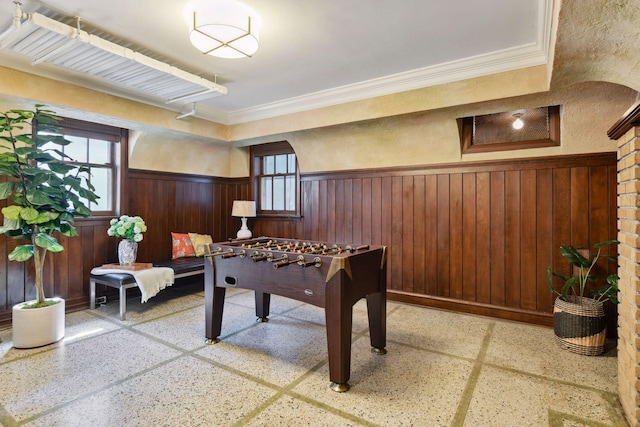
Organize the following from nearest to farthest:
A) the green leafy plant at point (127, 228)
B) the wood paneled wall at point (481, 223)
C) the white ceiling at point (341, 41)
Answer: the white ceiling at point (341, 41) < the wood paneled wall at point (481, 223) < the green leafy plant at point (127, 228)

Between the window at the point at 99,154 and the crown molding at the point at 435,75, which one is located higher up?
the crown molding at the point at 435,75

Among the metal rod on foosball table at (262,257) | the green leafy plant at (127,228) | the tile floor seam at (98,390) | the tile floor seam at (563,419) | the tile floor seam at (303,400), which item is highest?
the green leafy plant at (127,228)

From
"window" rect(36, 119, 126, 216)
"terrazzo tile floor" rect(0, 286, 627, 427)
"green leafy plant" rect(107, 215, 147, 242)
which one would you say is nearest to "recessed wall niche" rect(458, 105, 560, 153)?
"terrazzo tile floor" rect(0, 286, 627, 427)

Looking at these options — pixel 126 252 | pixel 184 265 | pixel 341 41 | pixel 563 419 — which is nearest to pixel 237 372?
pixel 563 419

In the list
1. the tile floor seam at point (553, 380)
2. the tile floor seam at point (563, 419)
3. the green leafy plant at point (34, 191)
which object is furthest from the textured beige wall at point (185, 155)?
the tile floor seam at point (563, 419)

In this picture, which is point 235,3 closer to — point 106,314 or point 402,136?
point 402,136

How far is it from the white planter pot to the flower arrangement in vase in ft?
3.35

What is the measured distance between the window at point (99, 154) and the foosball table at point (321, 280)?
2.23 meters

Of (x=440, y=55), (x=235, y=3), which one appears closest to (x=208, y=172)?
(x=235, y=3)

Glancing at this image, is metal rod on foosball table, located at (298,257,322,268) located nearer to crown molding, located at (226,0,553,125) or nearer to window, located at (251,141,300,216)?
crown molding, located at (226,0,553,125)

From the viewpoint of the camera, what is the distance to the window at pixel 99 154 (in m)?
4.04

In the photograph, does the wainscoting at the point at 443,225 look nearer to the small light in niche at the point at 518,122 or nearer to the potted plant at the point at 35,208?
the small light in niche at the point at 518,122

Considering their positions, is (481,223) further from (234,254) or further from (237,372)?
(237,372)

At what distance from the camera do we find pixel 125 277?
3.64m
